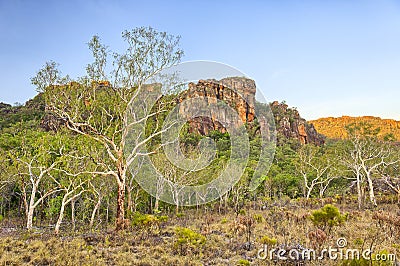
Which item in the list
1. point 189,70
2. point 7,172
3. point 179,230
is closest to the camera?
point 179,230

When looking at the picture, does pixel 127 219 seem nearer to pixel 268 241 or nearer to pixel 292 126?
pixel 268 241

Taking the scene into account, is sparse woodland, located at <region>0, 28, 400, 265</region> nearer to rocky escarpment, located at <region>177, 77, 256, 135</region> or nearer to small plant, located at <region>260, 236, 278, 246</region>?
small plant, located at <region>260, 236, 278, 246</region>

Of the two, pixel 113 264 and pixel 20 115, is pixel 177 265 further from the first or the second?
pixel 20 115

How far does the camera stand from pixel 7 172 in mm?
22984

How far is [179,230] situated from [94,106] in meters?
7.42

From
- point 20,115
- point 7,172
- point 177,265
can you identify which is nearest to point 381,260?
point 177,265

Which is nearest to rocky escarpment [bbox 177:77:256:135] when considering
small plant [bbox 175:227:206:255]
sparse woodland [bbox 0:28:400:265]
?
sparse woodland [bbox 0:28:400:265]

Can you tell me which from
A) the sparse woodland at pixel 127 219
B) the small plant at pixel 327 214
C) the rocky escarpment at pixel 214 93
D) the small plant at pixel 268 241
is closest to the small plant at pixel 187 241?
the sparse woodland at pixel 127 219

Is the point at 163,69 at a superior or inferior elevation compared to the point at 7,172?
superior

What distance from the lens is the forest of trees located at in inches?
562
